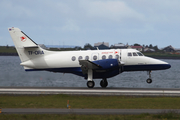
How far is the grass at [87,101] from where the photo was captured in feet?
60.8

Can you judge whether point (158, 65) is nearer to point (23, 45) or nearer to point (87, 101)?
point (87, 101)

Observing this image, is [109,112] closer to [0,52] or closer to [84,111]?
[84,111]

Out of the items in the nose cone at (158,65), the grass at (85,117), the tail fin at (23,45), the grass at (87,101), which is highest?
the tail fin at (23,45)

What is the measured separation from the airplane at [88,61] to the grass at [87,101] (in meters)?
5.79

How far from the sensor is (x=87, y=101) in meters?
20.5

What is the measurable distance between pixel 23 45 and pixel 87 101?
1308 centimetres

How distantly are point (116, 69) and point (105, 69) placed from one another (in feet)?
4.87

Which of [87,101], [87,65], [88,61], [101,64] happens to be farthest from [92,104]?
[101,64]

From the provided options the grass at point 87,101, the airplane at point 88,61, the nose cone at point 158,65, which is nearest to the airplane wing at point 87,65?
the airplane at point 88,61

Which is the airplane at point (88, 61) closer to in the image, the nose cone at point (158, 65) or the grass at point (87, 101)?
the nose cone at point (158, 65)

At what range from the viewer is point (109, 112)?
49.2 ft

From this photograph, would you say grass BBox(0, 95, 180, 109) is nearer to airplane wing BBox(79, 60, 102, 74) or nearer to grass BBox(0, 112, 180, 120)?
grass BBox(0, 112, 180, 120)

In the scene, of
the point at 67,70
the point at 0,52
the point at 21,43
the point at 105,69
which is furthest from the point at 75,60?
the point at 0,52

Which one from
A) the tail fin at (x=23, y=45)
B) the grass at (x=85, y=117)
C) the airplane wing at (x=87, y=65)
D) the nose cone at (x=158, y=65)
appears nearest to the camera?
the grass at (x=85, y=117)
